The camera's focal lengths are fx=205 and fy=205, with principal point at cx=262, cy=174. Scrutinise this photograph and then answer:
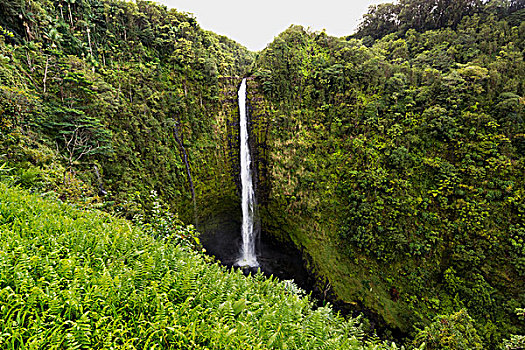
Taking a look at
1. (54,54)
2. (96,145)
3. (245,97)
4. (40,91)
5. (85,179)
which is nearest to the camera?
(85,179)

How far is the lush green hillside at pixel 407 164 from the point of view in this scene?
11375 millimetres

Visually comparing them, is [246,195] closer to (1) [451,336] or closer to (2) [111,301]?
(1) [451,336]

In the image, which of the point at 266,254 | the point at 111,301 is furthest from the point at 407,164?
the point at 111,301

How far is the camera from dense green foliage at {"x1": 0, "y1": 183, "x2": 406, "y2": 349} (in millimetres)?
1463

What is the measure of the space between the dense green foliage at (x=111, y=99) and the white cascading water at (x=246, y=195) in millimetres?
2035

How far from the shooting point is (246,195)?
1895 cm

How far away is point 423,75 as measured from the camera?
50.6ft

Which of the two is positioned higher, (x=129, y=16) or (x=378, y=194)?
(x=129, y=16)

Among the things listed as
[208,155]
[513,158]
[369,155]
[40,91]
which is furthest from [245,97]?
[513,158]

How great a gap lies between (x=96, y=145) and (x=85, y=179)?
238 centimetres

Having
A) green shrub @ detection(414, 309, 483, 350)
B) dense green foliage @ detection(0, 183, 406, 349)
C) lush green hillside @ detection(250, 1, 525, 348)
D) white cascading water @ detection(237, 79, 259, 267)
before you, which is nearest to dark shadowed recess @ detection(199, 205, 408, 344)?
white cascading water @ detection(237, 79, 259, 267)

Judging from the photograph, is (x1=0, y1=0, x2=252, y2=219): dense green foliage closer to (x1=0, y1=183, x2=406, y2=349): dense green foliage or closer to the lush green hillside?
(x1=0, y1=183, x2=406, y2=349): dense green foliage

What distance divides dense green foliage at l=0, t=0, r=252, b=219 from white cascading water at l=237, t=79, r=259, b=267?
6.68 feet

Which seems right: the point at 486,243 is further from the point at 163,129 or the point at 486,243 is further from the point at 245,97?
the point at 163,129
